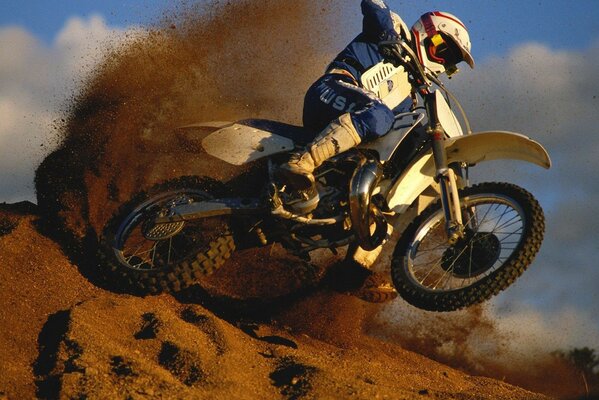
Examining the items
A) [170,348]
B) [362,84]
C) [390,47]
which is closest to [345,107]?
[362,84]

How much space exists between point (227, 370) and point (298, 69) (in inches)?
237

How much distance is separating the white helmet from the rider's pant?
603mm

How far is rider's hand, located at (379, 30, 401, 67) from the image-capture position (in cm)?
714

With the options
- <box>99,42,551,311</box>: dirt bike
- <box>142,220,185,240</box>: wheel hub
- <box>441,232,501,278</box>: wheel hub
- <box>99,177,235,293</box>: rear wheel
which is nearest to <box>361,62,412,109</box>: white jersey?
<box>99,42,551,311</box>: dirt bike

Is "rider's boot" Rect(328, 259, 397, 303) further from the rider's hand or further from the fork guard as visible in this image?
the rider's hand

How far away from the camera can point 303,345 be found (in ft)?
25.5

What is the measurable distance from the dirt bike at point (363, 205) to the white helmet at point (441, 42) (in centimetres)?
30

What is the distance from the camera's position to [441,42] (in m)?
7.52

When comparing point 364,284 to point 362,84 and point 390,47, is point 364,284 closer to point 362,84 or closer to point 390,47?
point 362,84

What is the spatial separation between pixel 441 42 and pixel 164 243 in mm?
2940

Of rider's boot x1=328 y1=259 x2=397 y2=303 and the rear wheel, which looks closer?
the rear wheel

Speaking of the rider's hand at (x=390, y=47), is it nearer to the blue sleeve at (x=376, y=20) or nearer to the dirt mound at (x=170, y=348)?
the blue sleeve at (x=376, y=20)

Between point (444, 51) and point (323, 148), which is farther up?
point (444, 51)

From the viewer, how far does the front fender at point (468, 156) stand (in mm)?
6988
